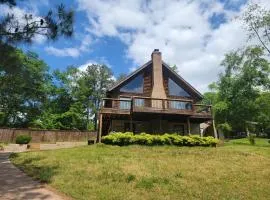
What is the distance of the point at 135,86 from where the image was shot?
27.3m

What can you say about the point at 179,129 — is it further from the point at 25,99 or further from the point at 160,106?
the point at 25,99

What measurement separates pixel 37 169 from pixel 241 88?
35307 mm

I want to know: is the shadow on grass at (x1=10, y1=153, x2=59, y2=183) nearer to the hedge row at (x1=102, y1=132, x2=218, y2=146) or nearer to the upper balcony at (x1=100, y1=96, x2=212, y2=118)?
the hedge row at (x1=102, y1=132, x2=218, y2=146)

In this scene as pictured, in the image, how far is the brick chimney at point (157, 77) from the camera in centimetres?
2655

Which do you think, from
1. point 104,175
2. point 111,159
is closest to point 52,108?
point 111,159

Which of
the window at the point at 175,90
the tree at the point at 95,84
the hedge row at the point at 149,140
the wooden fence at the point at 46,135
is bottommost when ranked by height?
the hedge row at the point at 149,140

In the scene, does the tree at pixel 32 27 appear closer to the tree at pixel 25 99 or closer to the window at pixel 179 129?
the window at pixel 179 129

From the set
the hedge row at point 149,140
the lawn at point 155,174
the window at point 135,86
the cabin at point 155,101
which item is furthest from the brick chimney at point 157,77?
the lawn at point 155,174

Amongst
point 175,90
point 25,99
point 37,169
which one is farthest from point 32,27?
point 25,99

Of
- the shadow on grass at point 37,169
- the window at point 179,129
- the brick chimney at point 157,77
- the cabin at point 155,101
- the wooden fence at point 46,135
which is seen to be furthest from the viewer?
the wooden fence at point 46,135

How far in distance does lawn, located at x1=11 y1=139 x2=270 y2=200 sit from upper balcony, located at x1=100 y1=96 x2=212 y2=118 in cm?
582

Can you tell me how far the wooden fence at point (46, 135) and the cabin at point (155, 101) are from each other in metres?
11.4

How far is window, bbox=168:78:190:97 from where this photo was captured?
92.5ft

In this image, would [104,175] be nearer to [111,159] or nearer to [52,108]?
[111,159]
